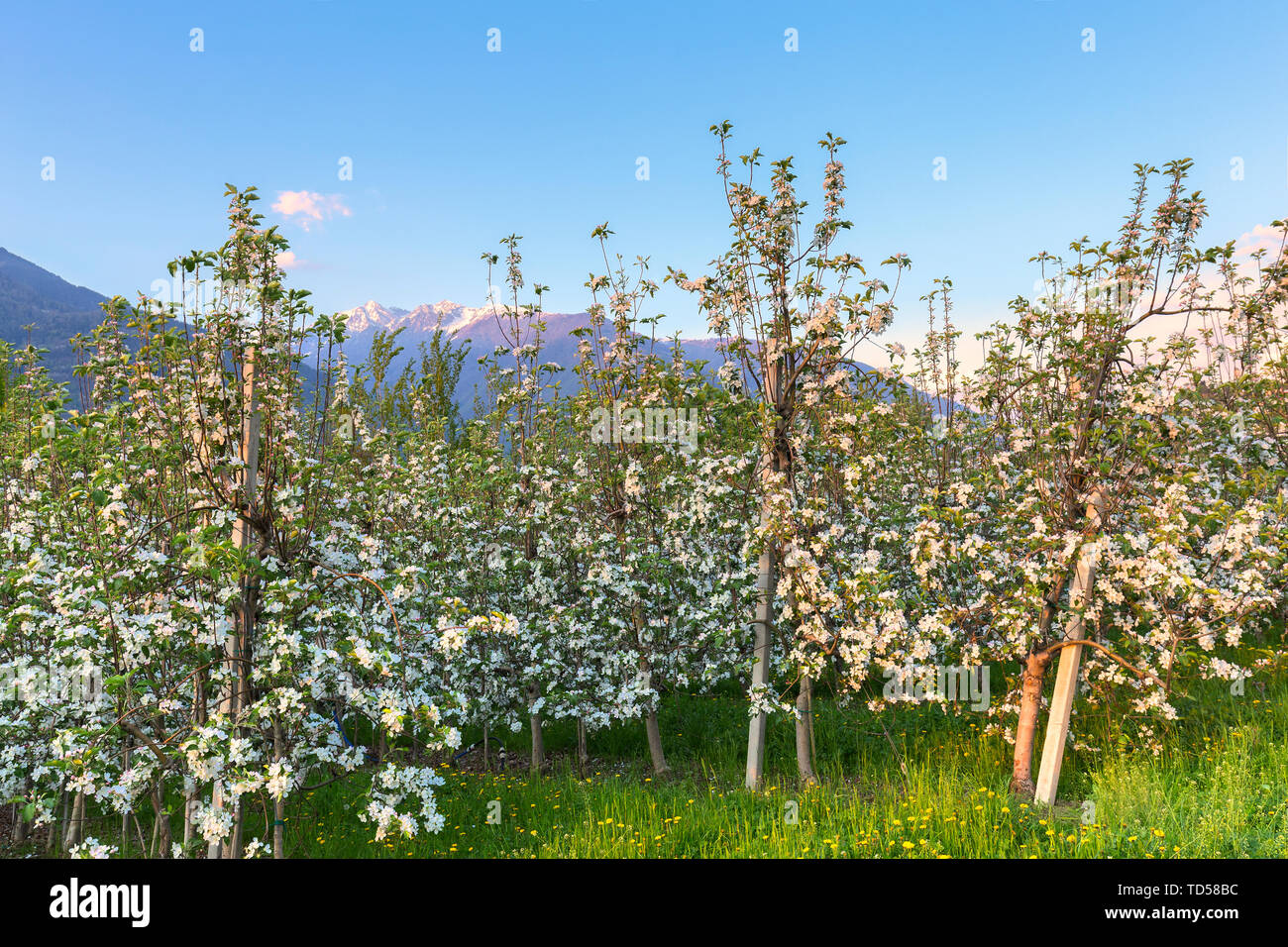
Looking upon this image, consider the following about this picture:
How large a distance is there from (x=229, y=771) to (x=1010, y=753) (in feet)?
25.5

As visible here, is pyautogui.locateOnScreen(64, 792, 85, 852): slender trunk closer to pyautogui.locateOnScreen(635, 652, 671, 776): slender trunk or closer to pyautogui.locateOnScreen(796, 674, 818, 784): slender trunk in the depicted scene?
pyautogui.locateOnScreen(635, 652, 671, 776): slender trunk

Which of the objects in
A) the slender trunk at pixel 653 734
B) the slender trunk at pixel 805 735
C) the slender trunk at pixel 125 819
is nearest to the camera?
the slender trunk at pixel 125 819

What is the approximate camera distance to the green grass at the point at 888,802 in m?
5.63

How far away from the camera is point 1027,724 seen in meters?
6.88

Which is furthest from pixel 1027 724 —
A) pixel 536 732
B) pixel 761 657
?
pixel 536 732

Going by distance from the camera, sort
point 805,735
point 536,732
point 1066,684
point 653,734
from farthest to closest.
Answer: point 536,732 < point 653,734 < point 805,735 < point 1066,684

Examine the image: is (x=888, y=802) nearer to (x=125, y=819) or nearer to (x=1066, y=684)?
(x=1066, y=684)

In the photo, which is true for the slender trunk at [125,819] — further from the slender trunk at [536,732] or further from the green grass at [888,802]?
the slender trunk at [536,732]

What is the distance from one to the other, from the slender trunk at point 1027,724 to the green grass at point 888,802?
267 mm

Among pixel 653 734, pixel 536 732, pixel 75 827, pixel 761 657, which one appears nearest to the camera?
pixel 75 827

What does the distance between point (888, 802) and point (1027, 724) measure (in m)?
1.60

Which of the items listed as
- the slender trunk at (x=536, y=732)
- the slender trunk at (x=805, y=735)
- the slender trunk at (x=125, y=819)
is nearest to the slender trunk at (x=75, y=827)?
the slender trunk at (x=125, y=819)

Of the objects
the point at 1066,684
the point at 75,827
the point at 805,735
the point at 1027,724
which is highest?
the point at 1066,684

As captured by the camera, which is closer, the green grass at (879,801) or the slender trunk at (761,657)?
the green grass at (879,801)
